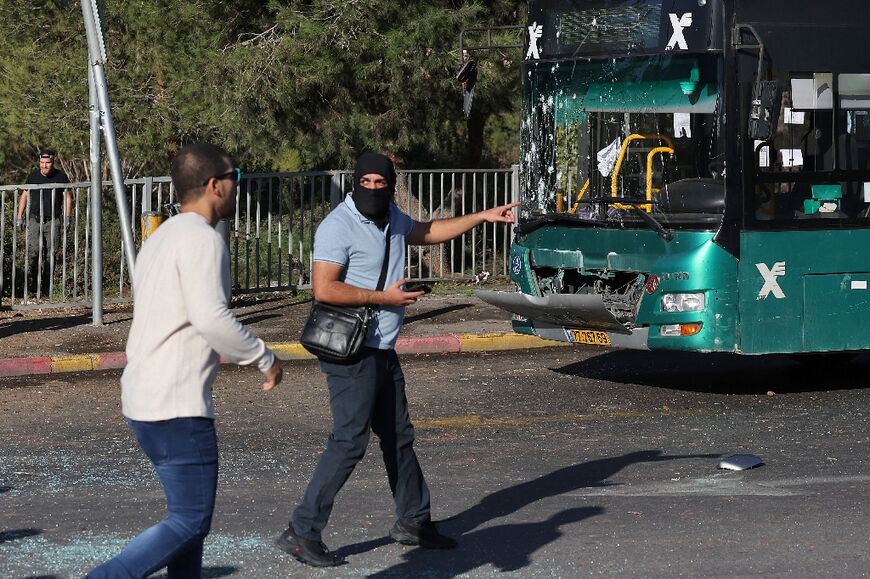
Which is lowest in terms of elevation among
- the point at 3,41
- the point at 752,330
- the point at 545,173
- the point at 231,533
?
the point at 231,533

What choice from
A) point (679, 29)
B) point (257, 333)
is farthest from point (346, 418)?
point (257, 333)

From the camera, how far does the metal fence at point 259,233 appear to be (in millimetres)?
16875

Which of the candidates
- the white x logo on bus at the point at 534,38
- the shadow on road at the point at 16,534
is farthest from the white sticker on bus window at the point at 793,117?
the shadow on road at the point at 16,534

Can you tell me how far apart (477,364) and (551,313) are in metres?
2.14

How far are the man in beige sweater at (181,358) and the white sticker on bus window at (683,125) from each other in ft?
21.5

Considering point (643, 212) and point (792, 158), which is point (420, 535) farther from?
point (792, 158)

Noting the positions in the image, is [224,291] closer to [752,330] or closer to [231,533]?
[231,533]

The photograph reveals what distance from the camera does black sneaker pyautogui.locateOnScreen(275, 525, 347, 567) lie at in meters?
6.52

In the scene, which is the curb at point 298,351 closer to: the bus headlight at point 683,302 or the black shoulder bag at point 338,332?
the bus headlight at point 683,302

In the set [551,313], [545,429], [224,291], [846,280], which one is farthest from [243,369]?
[224,291]

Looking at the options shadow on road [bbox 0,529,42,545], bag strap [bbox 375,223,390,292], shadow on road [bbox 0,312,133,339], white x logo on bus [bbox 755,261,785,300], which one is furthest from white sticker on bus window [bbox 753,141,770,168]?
shadow on road [bbox 0,312,133,339]

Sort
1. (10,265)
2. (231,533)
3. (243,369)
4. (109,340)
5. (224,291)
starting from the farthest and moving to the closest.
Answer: (10,265) < (109,340) < (243,369) < (231,533) < (224,291)

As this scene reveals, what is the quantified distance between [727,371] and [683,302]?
216 centimetres

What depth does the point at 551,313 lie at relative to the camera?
11.6m
